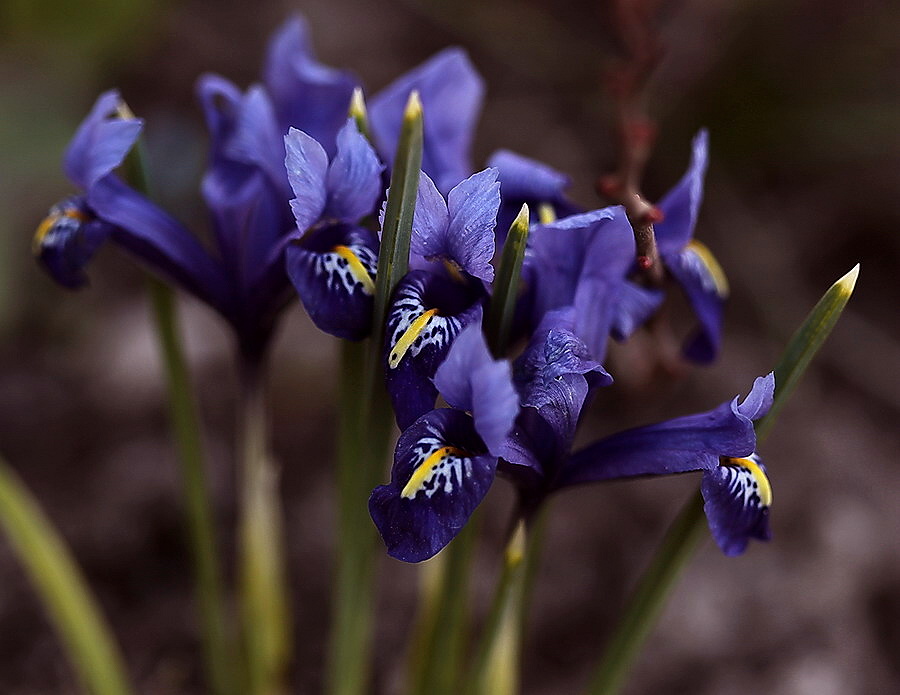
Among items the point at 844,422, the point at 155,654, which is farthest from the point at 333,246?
the point at 844,422

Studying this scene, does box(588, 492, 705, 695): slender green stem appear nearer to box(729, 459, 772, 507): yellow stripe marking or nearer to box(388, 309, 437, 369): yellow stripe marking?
box(729, 459, 772, 507): yellow stripe marking

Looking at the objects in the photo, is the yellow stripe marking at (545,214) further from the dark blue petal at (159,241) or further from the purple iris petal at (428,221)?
the dark blue petal at (159,241)

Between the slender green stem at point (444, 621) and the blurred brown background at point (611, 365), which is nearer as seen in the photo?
the slender green stem at point (444, 621)

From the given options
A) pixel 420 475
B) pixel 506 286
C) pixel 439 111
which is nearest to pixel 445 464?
pixel 420 475

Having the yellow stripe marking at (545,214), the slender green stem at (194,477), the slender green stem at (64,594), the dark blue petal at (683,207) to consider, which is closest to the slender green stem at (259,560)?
the slender green stem at (194,477)

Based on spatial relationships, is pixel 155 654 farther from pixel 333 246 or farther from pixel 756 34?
pixel 756 34
